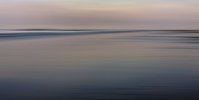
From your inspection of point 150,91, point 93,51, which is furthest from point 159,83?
point 93,51

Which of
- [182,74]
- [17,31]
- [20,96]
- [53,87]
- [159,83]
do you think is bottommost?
[20,96]

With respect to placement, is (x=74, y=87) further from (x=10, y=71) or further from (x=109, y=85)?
(x=10, y=71)

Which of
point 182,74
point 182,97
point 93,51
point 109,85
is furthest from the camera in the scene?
point 93,51

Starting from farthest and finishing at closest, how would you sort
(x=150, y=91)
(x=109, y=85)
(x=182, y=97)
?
1. (x=109, y=85)
2. (x=150, y=91)
3. (x=182, y=97)

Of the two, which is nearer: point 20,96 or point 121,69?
point 20,96

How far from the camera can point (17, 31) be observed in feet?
35.8

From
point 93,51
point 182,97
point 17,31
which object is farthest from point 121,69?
point 17,31

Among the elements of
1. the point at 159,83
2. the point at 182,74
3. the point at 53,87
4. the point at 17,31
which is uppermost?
the point at 17,31

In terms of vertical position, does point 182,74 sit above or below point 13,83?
above

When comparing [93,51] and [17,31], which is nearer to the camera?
[93,51]

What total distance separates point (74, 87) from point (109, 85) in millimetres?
317

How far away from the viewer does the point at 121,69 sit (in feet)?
14.8

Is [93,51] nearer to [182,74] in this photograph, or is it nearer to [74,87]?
[182,74]

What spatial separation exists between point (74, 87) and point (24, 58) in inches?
89.4
